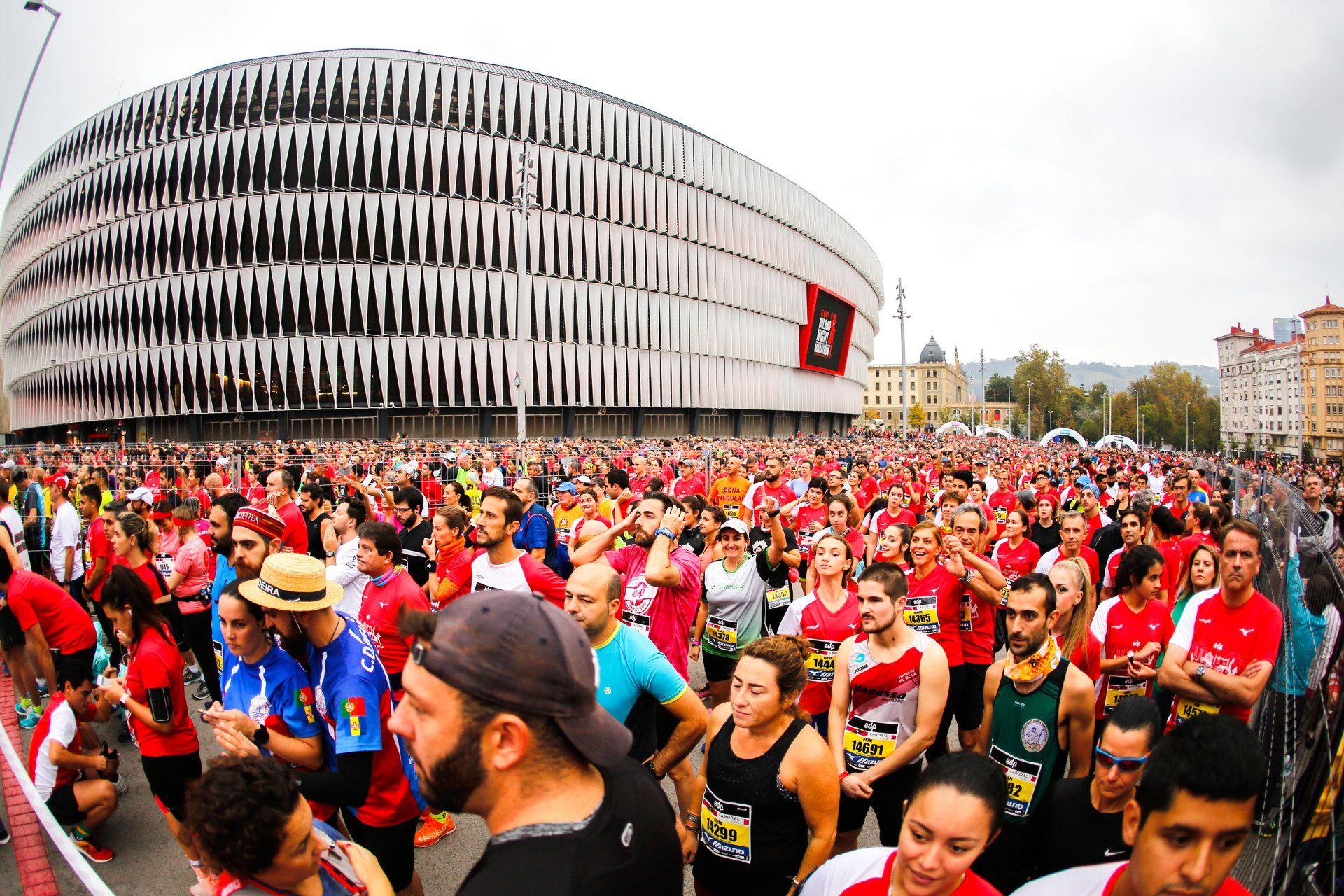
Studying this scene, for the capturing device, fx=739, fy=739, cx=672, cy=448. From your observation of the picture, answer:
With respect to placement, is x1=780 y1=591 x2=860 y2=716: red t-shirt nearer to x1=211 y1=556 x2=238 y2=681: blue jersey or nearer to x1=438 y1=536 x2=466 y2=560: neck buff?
x1=438 y1=536 x2=466 y2=560: neck buff

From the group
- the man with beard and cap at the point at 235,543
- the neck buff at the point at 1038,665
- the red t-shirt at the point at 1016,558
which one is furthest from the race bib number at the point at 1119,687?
the man with beard and cap at the point at 235,543

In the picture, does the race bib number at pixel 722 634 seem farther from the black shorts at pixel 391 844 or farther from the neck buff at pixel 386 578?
the black shorts at pixel 391 844

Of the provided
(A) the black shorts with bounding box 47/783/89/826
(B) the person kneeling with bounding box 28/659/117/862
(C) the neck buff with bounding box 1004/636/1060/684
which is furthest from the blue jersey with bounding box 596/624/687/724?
(A) the black shorts with bounding box 47/783/89/826

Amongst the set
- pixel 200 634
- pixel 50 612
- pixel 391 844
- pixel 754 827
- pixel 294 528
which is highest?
pixel 294 528

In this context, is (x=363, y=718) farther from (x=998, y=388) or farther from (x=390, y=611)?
(x=998, y=388)

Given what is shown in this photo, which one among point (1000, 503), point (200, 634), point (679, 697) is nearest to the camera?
point (679, 697)

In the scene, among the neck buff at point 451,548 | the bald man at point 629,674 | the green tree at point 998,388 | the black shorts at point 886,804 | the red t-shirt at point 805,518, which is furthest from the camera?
the green tree at point 998,388

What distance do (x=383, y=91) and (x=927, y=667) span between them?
4813 centimetres

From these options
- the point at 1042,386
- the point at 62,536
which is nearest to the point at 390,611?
the point at 62,536

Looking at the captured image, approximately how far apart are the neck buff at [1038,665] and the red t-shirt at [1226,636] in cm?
113

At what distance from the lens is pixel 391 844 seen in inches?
128

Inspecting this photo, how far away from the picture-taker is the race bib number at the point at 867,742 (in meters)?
3.71

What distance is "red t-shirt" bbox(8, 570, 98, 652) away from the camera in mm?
5316

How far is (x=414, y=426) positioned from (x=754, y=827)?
46034 mm
